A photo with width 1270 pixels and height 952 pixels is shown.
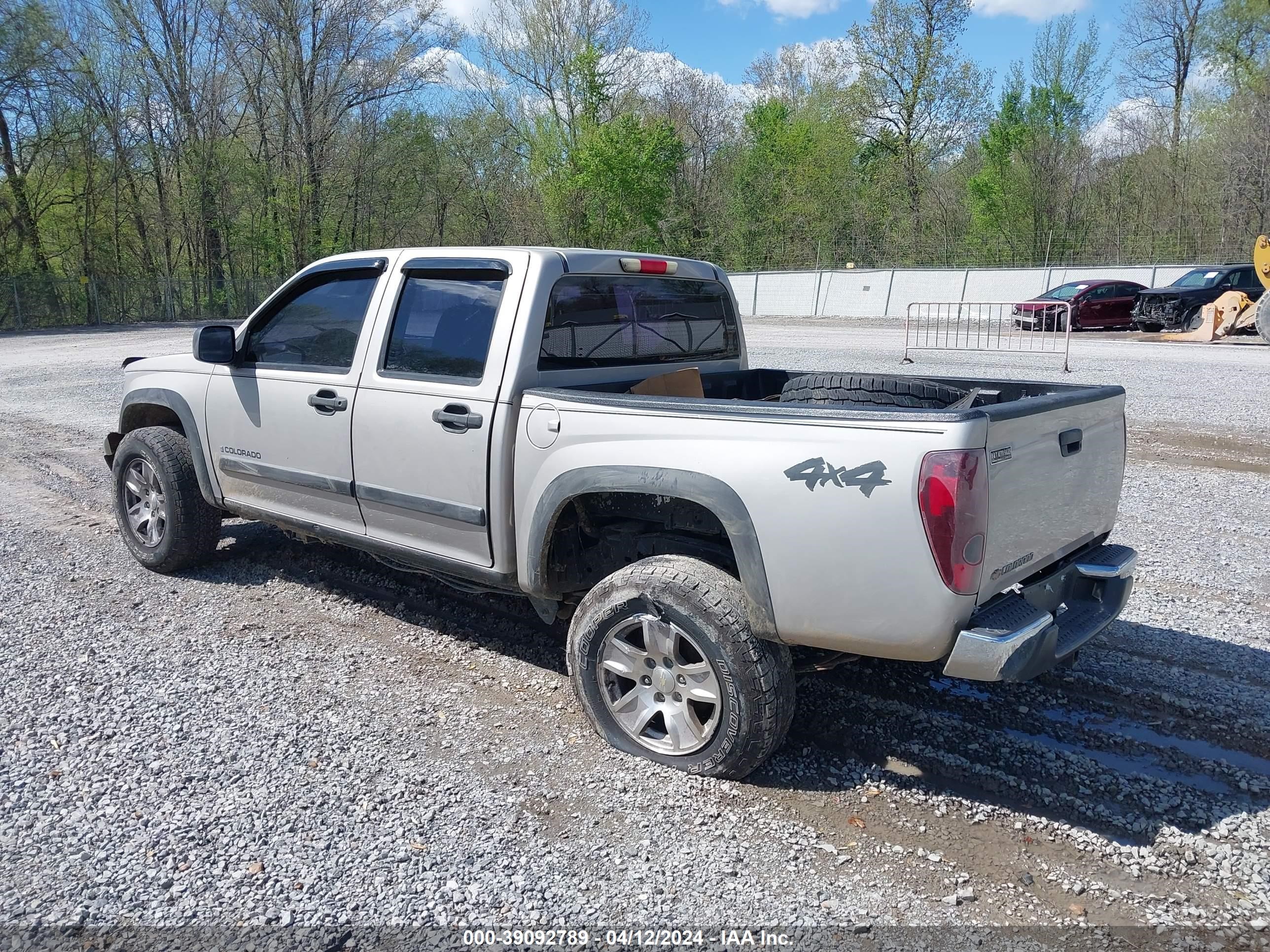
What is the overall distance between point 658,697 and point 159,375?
12.7ft

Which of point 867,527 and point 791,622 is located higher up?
point 867,527

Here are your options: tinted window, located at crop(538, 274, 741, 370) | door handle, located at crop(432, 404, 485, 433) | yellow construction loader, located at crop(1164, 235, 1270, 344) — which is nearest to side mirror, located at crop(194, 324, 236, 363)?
door handle, located at crop(432, 404, 485, 433)

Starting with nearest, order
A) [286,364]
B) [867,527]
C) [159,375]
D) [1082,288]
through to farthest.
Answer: [867,527] → [286,364] → [159,375] → [1082,288]

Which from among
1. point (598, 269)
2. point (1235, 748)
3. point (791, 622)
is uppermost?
point (598, 269)

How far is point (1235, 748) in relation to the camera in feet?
11.9

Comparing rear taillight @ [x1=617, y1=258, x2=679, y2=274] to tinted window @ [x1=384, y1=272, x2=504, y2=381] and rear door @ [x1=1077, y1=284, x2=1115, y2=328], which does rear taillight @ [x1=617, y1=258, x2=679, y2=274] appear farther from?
rear door @ [x1=1077, y1=284, x2=1115, y2=328]

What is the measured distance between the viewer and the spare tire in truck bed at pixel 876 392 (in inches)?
154

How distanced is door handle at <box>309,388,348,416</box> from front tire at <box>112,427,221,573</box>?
133cm

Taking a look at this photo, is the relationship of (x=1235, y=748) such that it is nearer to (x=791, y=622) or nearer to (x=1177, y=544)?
(x=791, y=622)

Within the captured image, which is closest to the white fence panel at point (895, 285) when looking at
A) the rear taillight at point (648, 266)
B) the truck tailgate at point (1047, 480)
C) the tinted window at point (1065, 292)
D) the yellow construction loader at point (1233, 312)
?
the tinted window at point (1065, 292)

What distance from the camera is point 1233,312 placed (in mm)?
20719

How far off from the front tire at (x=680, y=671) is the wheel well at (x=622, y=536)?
178 mm

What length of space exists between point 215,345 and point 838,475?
11.6ft

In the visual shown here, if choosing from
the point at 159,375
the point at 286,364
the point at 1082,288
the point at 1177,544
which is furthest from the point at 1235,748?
the point at 1082,288
